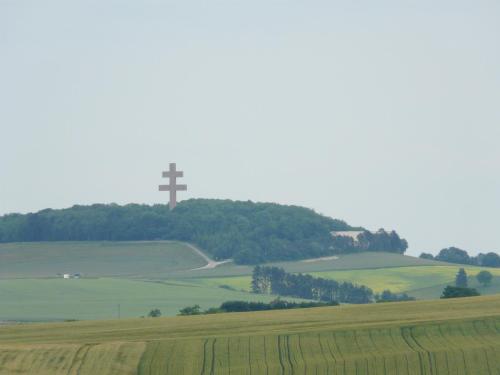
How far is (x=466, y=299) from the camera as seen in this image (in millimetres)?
85625

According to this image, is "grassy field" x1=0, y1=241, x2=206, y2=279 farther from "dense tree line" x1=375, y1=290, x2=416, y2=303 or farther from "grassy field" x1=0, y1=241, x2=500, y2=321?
"dense tree line" x1=375, y1=290, x2=416, y2=303

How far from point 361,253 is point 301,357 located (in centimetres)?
12509

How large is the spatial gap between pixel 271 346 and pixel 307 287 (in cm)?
8591

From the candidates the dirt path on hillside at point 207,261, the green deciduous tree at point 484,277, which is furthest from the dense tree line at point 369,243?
the green deciduous tree at point 484,277

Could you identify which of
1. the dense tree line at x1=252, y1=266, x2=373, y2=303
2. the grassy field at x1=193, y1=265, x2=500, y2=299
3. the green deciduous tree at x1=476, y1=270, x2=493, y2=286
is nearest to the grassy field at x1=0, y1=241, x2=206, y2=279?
the grassy field at x1=193, y1=265, x2=500, y2=299

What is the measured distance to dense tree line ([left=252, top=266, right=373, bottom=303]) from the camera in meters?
147

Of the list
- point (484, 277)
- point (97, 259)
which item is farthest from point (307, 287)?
point (97, 259)

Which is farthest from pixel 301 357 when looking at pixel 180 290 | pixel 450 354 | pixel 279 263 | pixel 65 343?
pixel 279 263

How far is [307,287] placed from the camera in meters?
152

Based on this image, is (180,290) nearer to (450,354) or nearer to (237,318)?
(237,318)

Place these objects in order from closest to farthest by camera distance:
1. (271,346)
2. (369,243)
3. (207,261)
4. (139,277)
Answer: (271,346) → (139,277) → (207,261) → (369,243)

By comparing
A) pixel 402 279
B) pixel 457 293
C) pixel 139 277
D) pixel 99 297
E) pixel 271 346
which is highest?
pixel 139 277

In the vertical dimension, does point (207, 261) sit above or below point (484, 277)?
above

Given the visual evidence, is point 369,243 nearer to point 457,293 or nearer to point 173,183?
point 173,183
